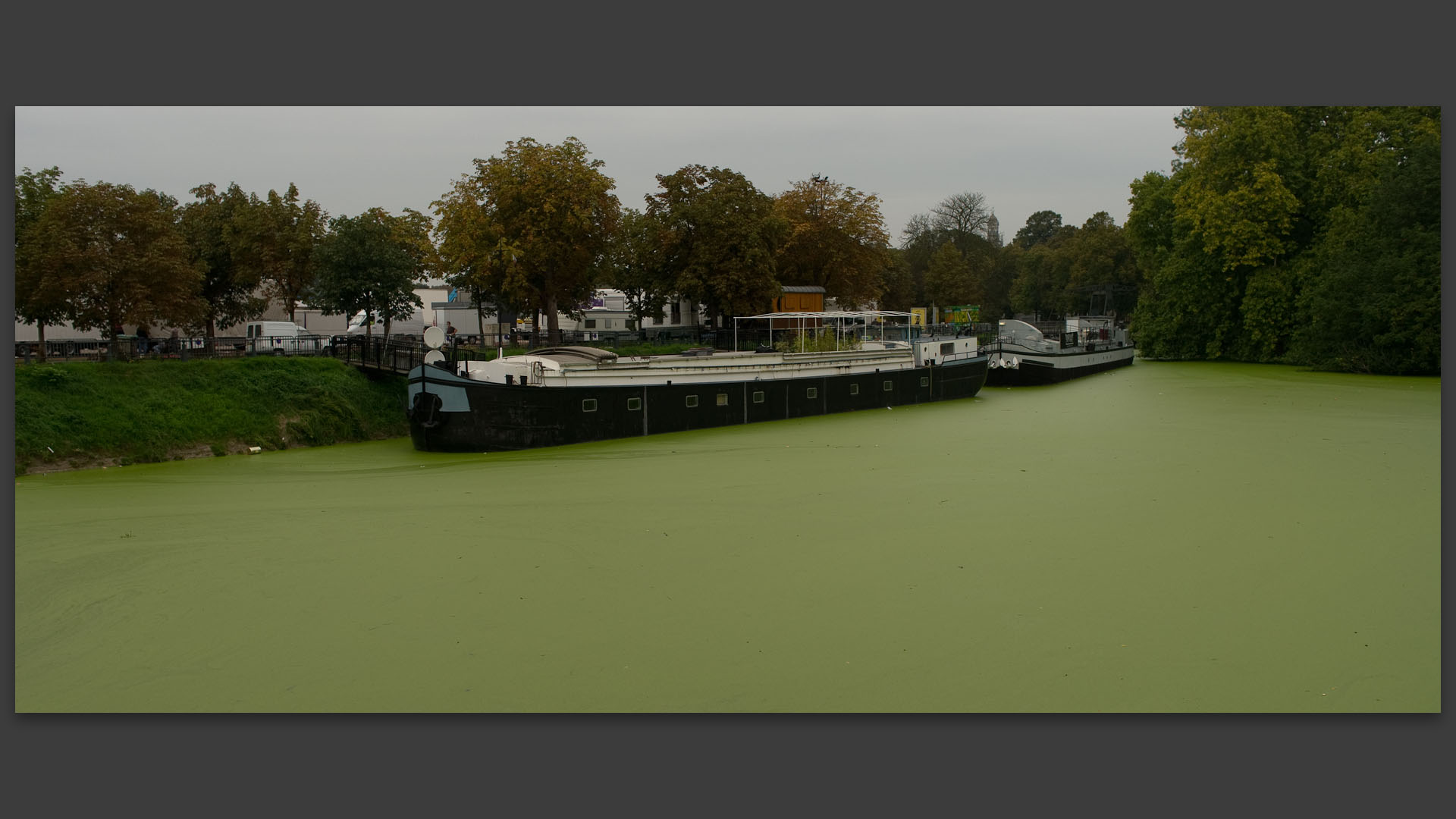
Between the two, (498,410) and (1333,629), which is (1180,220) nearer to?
(498,410)

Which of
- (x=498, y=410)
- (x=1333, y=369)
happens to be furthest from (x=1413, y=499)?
(x=1333, y=369)

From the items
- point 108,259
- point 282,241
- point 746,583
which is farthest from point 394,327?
point 746,583

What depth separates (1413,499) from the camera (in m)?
12.0

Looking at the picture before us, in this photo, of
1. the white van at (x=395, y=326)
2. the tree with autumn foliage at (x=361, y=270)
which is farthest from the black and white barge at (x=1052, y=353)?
the white van at (x=395, y=326)

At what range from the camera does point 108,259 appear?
20.3 metres

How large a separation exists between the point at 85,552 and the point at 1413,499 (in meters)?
14.9

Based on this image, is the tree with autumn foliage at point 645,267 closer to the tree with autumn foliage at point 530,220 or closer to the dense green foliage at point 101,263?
the tree with autumn foliage at point 530,220

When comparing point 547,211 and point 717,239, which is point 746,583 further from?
point 717,239

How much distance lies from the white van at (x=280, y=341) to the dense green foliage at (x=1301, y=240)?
2984 cm

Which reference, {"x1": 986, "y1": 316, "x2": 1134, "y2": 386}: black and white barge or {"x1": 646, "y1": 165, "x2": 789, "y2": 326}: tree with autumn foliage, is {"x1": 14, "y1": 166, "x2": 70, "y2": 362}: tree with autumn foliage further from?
{"x1": 986, "y1": 316, "x2": 1134, "y2": 386}: black and white barge

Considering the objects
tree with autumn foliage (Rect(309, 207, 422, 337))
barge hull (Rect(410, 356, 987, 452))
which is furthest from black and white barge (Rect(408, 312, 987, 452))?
tree with autumn foliage (Rect(309, 207, 422, 337))

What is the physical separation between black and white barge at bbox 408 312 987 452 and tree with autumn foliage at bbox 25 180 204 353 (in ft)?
22.3

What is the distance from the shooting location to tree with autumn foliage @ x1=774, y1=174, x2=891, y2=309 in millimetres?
45500

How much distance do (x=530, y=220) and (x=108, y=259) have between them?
12.4m
